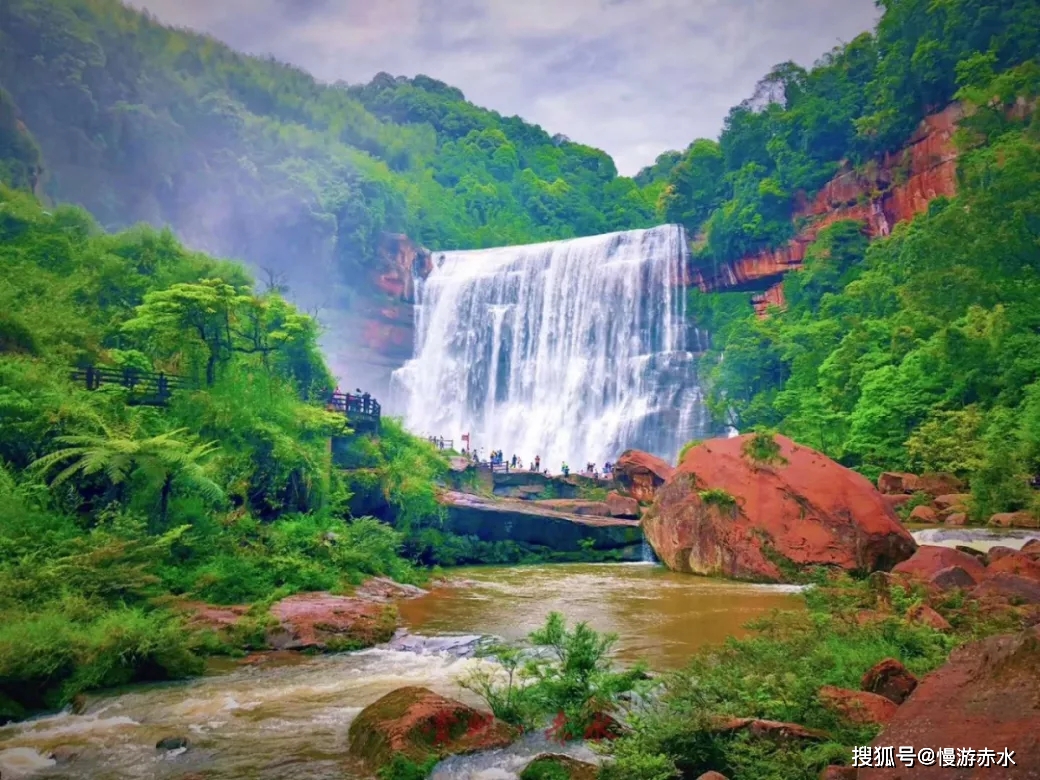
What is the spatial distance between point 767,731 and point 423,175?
6652 cm

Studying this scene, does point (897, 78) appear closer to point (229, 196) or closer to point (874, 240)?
point (874, 240)

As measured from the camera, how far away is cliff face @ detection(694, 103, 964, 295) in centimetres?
3722

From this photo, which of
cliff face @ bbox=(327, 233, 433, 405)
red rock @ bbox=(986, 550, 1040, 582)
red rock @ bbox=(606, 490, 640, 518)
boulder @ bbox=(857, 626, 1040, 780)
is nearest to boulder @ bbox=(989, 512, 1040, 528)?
red rock @ bbox=(986, 550, 1040, 582)

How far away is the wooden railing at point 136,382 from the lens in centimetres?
1636

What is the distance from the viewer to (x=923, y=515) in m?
21.6

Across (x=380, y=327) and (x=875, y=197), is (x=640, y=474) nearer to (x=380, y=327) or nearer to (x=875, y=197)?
(x=875, y=197)

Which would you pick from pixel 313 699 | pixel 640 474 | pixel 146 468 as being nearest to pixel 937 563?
pixel 313 699

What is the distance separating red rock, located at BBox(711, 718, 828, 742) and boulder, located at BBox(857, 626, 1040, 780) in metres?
0.98

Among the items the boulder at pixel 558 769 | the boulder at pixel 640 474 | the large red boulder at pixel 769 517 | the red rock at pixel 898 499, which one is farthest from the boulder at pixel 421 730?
the boulder at pixel 640 474

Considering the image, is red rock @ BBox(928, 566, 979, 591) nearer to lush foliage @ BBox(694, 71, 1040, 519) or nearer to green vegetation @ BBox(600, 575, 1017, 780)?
green vegetation @ BBox(600, 575, 1017, 780)

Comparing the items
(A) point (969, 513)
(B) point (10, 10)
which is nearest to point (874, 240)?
(A) point (969, 513)

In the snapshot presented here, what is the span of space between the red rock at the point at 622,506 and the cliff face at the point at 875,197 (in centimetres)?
2186

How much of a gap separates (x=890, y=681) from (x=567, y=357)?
38044 millimetres

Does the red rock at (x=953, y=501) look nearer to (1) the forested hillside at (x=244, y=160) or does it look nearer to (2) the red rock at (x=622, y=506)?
(2) the red rock at (x=622, y=506)
